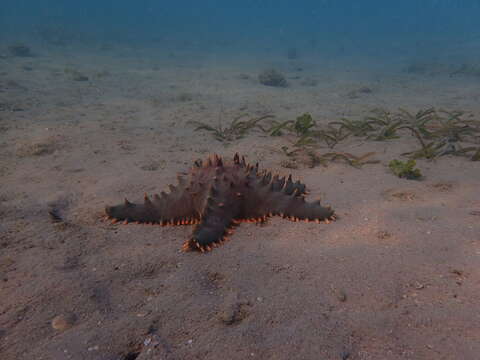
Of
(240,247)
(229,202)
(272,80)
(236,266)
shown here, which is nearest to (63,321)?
(236,266)

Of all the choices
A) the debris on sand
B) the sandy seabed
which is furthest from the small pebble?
the debris on sand

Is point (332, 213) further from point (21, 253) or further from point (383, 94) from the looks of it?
point (383, 94)

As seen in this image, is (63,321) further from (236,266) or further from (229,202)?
(229,202)

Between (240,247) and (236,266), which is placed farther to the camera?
(240,247)

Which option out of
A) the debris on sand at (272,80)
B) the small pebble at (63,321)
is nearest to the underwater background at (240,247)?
the small pebble at (63,321)

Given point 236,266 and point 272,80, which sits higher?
point 272,80

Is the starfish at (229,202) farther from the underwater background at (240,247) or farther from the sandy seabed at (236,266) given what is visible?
the sandy seabed at (236,266)

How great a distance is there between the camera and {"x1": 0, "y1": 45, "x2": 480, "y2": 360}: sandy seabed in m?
2.71

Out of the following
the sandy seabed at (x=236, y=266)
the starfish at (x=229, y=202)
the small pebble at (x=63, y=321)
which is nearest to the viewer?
the sandy seabed at (x=236, y=266)

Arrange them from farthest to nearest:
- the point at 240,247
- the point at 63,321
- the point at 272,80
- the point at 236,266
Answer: the point at 272,80 → the point at 240,247 → the point at 236,266 → the point at 63,321

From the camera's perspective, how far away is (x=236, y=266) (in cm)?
365

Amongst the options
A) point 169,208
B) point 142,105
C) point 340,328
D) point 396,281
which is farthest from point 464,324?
point 142,105

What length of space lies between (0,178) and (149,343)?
511cm

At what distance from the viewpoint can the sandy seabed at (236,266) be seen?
2711 millimetres
